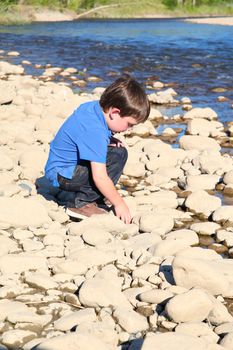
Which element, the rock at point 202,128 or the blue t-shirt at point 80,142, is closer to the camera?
the blue t-shirt at point 80,142

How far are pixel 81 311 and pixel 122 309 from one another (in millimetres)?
164

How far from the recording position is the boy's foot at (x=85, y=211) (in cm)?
333

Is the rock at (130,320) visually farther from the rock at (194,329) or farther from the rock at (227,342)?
the rock at (227,342)

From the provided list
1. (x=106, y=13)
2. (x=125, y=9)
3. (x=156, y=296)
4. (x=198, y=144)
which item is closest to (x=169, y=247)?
(x=156, y=296)

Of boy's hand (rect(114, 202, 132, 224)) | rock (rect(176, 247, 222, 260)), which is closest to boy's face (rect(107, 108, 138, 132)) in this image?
boy's hand (rect(114, 202, 132, 224))

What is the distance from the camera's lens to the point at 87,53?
14898mm

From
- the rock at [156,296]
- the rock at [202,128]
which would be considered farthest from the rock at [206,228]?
the rock at [202,128]

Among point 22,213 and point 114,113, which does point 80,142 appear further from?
point 22,213

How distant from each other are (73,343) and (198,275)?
67 cm

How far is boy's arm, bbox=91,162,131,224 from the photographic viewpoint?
3193 millimetres

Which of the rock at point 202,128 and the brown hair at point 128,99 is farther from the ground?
the brown hair at point 128,99

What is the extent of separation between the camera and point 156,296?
7.88 ft

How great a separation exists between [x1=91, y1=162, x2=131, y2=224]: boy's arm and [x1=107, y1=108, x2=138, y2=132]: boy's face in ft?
0.73

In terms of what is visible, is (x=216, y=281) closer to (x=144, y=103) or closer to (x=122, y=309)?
(x=122, y=309)
